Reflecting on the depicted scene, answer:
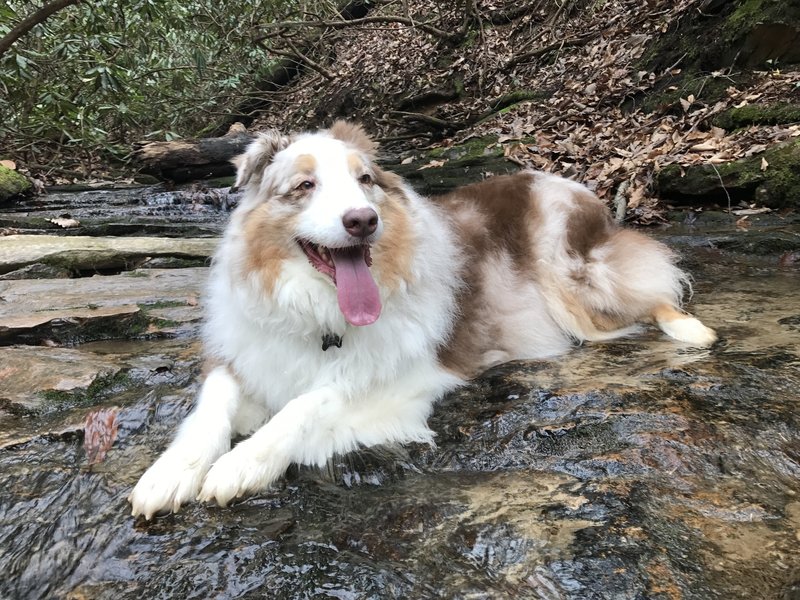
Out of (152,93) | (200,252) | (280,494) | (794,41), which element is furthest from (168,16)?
(280,494)

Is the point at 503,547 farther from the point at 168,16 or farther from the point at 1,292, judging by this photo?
the point at 168,16

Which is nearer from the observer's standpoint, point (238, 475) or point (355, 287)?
→ point (238, 475)

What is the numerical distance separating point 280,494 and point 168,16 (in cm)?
1156

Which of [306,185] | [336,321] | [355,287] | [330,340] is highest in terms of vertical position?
[306,185]

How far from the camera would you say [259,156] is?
3809 millimetres


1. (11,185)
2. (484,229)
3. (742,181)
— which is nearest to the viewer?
(484,229)

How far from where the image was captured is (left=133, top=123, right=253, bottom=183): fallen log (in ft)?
44.4

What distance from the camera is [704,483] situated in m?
2.20

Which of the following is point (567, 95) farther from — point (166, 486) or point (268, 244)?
point (166, 486)

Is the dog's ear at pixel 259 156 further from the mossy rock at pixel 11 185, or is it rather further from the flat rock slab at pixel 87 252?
the mossy rock at pixel 11 185

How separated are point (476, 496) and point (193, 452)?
1.32 metres

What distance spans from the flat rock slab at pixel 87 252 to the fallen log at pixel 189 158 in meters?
6.60

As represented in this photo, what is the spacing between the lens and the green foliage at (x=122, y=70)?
1079 centimetres

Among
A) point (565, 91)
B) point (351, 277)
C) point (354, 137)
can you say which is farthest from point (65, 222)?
point (565, 91)
